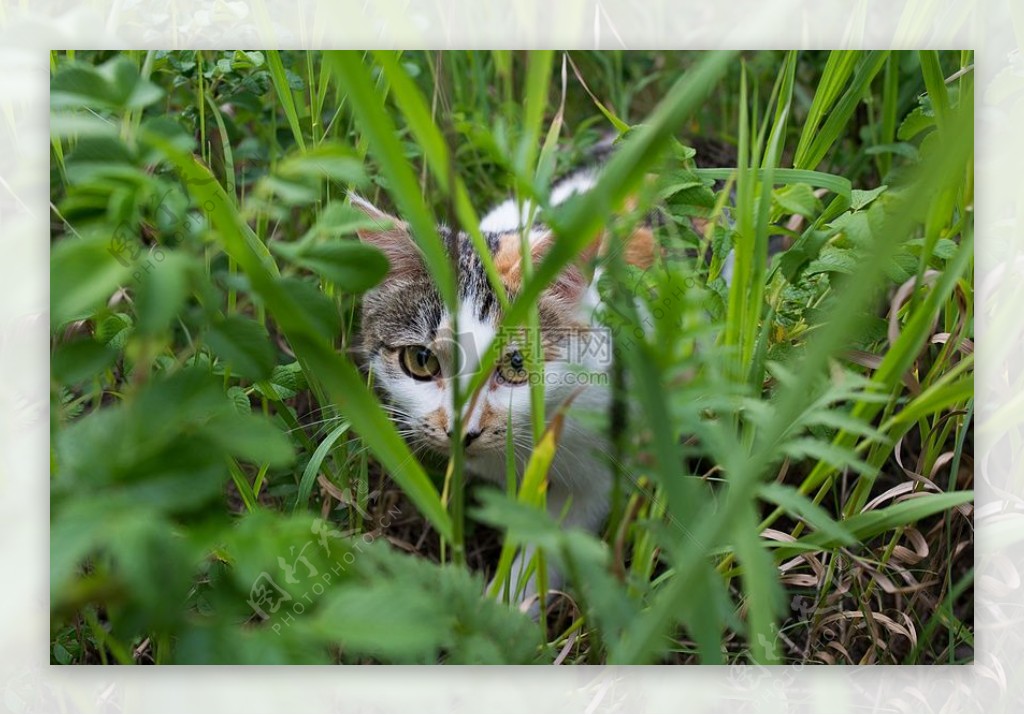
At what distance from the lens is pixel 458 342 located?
2.88ft

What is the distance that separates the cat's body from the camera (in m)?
0.90

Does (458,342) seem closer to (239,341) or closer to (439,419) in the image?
(439,419)

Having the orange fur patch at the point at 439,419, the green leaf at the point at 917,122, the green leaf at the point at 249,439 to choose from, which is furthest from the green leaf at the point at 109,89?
the green leaf at the point at 917,122

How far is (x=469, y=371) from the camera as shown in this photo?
3.12ft

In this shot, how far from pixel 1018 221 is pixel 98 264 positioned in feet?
3.18

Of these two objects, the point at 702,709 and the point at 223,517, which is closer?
the point at 223,517

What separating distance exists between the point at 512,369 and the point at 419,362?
8.1 inches

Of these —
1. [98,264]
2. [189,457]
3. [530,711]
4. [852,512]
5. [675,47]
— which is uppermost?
[675,47]

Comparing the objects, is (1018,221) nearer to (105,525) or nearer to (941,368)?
(941,368)

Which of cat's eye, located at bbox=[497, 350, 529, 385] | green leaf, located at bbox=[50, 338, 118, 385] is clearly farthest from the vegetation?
cat's eye, located at bbox=[497, 350, 529, 385]

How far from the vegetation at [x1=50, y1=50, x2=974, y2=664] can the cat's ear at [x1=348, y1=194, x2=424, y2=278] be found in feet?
0.12

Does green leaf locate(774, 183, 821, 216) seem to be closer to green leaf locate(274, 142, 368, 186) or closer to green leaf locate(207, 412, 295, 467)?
green leaf locate(274, 142, 368, 186)

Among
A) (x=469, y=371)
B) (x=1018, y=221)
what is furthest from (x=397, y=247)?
(x=1018, y=221)

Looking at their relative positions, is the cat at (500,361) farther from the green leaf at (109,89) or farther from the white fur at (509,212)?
the green leaf at (109,89)
